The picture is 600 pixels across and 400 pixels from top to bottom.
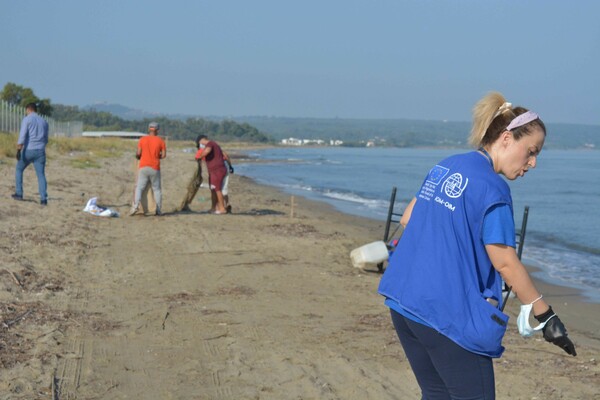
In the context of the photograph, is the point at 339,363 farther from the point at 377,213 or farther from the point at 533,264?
the point at 377,213

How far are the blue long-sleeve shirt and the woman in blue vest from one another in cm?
1246

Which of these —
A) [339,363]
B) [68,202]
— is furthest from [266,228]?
[339,363]

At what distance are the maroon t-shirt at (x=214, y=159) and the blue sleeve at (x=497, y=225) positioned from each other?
43.5 feet

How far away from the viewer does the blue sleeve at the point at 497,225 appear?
3.01 m

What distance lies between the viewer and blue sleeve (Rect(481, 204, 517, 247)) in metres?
3.01

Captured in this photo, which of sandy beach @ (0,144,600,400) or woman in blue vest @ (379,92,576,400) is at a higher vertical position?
woman in blue vest @ (379,92,576,400)

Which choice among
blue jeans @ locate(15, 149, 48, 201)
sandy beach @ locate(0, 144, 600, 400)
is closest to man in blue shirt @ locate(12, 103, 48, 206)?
blue jeans @ locate(15, 149, 48, 201)

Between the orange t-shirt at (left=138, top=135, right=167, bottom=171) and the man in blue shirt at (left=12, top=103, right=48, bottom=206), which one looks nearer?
the man in blue shirt at (left=12, top=103, right=48, bottom=206)

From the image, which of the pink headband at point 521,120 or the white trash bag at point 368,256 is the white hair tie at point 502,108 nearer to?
Answer: the pink headband at point 521,120

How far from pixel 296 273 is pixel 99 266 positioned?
229cm

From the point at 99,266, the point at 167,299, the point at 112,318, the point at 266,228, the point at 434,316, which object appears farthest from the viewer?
the point at 266,228

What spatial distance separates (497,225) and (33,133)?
12.9 m

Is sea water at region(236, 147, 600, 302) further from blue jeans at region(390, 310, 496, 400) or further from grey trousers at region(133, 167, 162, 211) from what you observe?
blue jeans at region(390, 310, 496, 400)

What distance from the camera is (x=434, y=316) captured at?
3039 millimetres
